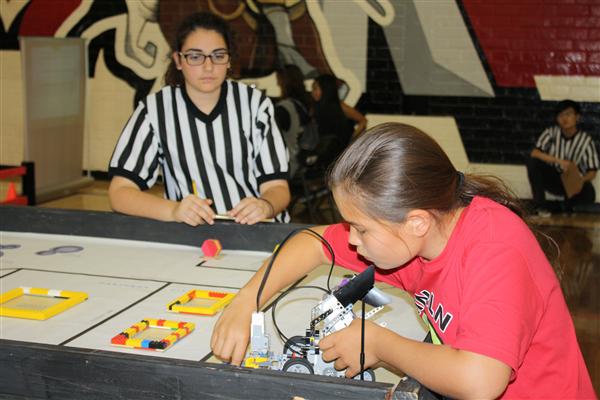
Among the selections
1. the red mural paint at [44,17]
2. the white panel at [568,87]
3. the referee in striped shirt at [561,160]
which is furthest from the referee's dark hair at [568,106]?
the red mural paint at [44,17]

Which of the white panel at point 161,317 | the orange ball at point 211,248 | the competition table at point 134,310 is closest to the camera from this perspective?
the competition table at point 134,310

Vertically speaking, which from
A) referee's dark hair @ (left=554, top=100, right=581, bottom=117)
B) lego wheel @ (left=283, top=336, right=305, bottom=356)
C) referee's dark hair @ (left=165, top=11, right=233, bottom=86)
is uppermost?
referee's dark hair @ (left=165, top=11, right=233, bottom=86)

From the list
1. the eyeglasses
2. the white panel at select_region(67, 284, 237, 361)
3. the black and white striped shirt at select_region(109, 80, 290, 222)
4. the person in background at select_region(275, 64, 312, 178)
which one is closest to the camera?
the white panel at select_region(67, 284, 237, 361)

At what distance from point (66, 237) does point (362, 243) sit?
4.74 ft

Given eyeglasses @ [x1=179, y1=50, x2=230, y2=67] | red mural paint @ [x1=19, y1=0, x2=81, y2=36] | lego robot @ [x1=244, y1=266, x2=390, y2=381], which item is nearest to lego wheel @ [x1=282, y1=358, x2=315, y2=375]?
lego robot @ [x1=244, y1=266, x2=390, y2=381]

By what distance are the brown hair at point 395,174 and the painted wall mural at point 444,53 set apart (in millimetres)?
4618

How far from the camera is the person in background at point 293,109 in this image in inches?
220

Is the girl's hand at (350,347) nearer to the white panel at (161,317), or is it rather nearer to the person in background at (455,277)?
the person in background at (455,277)

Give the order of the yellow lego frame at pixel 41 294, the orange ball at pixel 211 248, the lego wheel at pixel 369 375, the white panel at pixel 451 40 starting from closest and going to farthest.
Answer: the lego wheel at pixel 369 375, the yellow lego frame at pixel 41 294, the orange ball at pixel 211 248, the white panel at pixel 451 40

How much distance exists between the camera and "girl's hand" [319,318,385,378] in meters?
1.36

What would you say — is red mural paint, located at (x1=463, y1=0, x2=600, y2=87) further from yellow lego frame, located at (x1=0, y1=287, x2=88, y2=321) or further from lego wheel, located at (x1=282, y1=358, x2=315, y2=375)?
lego wheel, located at (x1=282, y1=358, x2=315, y2=375)

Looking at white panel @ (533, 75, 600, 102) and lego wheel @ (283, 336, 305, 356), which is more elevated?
white panel @ (533, 75, 600, 102)

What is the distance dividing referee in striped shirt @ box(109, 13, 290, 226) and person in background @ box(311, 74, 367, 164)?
9.85 feet

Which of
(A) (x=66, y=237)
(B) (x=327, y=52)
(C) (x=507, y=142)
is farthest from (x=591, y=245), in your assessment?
(A) (x=66, y=237)
